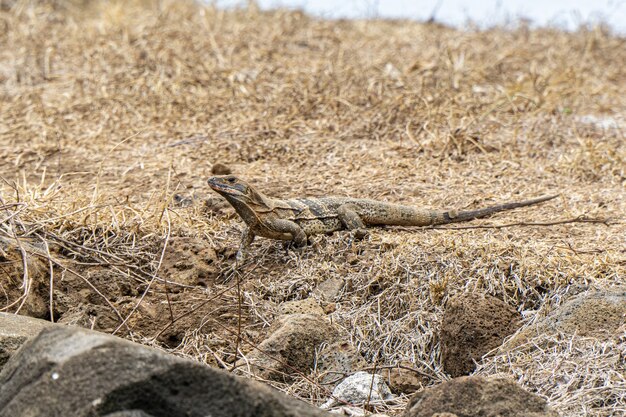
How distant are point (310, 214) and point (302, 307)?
1.01 metres

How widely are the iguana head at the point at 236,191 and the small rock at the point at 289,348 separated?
44.7 inches

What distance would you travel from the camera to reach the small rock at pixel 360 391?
490 cm

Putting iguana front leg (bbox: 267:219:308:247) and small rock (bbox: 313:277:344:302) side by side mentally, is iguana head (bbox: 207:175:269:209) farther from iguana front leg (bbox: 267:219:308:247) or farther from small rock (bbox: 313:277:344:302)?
small rock (bbox: 313:277:344:302)

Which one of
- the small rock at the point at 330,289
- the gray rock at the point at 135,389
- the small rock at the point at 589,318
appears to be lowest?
the small rock at the point at 330,289

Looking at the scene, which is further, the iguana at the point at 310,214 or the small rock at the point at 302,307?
the iguana at the point at 310,214

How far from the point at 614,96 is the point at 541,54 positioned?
159 cm

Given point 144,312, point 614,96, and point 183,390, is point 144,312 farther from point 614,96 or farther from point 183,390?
point 614,96

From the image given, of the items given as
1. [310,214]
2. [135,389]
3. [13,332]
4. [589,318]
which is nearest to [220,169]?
[310,214]

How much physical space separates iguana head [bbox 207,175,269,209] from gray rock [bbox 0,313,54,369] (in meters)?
1.65

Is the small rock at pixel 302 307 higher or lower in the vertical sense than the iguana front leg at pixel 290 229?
lower

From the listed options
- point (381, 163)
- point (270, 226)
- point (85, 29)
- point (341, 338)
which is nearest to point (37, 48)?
point (85, 29)

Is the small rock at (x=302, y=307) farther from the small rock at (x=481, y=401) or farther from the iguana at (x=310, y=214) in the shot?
the small rock at (x=481, y=401)

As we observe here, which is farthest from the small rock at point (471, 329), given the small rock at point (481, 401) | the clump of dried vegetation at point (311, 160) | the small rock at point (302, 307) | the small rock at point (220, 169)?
the small rock at point (220, 169)

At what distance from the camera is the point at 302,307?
18.8ft
